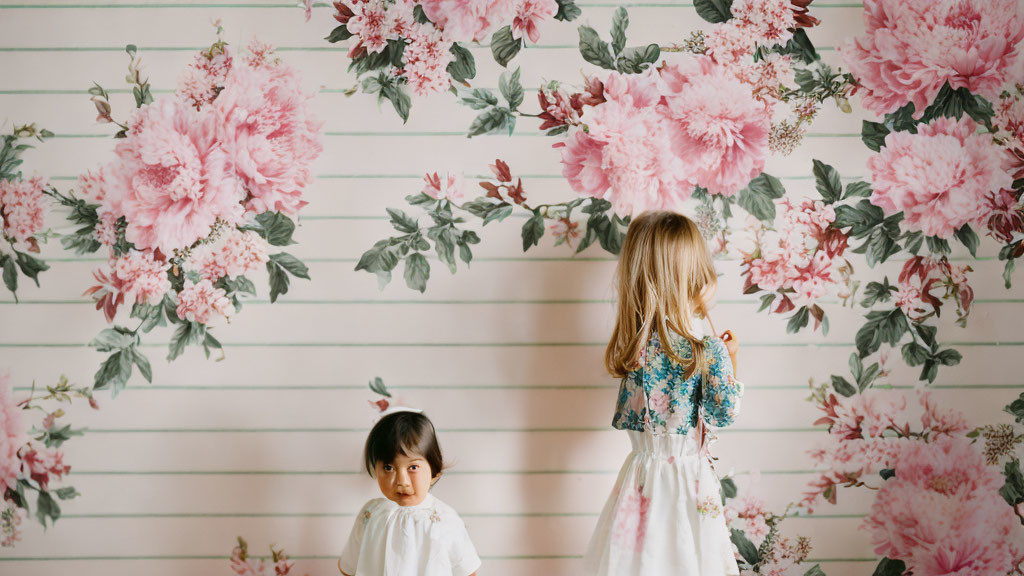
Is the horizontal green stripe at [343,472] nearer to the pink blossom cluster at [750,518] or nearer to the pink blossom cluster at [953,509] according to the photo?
the pink blossom cluster at [750,518]

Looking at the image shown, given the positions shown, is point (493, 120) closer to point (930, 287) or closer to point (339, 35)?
point (339, 35)

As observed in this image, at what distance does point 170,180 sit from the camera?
5.78ft

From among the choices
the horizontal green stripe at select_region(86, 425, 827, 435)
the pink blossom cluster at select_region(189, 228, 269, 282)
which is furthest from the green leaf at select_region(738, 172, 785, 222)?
the pink blossom cluster at select_region(189, 228, 269, 282)

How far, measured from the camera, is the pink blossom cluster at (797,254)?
178 centimetres

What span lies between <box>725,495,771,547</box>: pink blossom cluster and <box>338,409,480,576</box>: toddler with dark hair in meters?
0.61

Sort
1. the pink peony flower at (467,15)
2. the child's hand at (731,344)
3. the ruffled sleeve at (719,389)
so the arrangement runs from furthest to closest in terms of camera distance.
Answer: the pink peony flower at (467,15) < the child's hand at (731,344) < the ruffled sleeve at (719,389)

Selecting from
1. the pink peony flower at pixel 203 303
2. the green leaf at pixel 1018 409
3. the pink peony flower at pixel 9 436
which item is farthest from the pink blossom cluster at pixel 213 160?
the green leaf at pixel 1018 409

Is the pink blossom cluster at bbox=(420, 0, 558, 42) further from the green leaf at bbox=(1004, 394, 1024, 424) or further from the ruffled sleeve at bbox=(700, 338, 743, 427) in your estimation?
the green leaf at bbox=(1004, 394, 1024, 424)

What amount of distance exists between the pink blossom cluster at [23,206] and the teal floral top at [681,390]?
140cm

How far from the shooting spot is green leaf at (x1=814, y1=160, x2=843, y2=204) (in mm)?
1776

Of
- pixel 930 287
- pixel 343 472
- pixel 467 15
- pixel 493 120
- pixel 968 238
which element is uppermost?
pixel 467 15

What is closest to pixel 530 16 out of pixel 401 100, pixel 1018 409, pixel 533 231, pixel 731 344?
pixel 401 100

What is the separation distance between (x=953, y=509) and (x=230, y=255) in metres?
1.75

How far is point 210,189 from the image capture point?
1.76 meters
